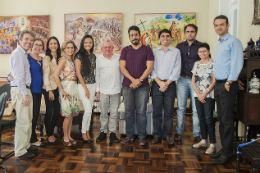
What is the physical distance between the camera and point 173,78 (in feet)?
10.3

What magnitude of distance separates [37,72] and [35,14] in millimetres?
3331

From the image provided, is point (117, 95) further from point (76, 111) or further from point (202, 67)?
point (202, 67)

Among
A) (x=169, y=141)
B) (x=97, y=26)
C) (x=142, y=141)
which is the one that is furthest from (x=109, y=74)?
(x=97, y=26)

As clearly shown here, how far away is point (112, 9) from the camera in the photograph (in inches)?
216

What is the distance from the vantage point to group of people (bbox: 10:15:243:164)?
286 cm

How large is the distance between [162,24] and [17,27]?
3571 millimetres

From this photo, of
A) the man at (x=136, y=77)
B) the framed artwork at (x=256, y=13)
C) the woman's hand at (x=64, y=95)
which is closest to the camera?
the framed artwork at (x=256, y=13)

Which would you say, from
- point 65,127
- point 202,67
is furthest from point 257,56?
point 65,127

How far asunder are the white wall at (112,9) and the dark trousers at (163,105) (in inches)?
89.5

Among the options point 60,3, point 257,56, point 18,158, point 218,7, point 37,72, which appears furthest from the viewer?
point 60,3

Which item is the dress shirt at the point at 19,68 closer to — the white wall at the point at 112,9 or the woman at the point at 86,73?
the woman at the point at 86,73

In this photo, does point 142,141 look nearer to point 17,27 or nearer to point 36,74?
point 36,74

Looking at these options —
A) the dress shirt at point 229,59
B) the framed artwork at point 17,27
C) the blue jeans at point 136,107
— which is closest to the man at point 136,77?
the blue jeans at point 136,107

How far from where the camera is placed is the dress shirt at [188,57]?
10.7 ft
